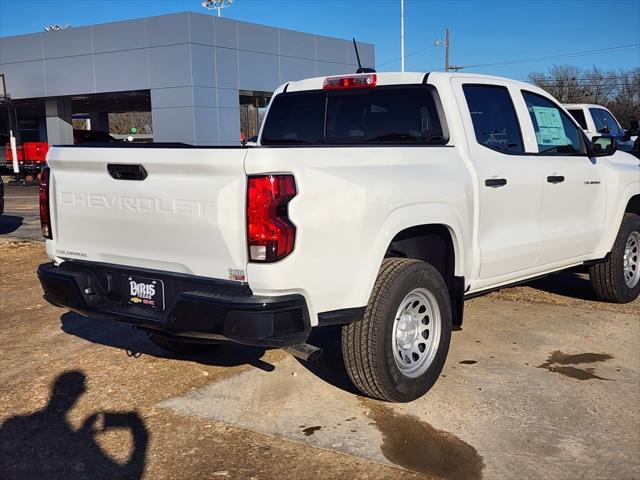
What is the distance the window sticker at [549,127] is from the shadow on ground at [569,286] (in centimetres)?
172

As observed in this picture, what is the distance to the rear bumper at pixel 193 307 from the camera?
3.25 m

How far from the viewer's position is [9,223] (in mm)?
13977

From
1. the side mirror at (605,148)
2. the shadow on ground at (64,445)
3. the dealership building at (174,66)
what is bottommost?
the shadow on ground at (64,445)

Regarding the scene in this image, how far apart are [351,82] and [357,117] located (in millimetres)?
268

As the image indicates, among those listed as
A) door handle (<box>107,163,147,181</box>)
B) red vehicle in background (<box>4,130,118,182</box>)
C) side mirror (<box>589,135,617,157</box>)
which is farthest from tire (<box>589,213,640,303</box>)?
red vehicle in background (<box>4,130,118,182</box>)

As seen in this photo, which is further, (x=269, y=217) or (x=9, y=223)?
(x=9, y=223)

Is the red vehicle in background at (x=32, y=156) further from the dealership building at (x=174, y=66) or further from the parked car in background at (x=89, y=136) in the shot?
the dealership building at (x=174, y=66)

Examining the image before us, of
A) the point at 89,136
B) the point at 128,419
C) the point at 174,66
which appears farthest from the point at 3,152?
the point at 128,419

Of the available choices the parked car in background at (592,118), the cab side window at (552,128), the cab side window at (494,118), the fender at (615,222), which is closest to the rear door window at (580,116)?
the parked car in background at (592,118)

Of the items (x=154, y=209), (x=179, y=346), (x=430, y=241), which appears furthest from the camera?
(x=179, y=346)

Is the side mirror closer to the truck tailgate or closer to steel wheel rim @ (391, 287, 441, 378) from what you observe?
steel wheel rim @ (391, 287, 441, 378)

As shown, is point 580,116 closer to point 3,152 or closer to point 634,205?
point 634,205

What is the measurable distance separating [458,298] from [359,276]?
115 cm

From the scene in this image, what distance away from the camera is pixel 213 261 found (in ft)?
11.1
